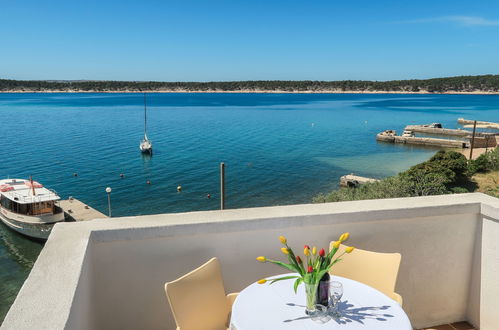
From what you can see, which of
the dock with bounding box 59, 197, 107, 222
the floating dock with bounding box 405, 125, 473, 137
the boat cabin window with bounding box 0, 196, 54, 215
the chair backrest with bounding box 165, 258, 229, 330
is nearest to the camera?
the chair backrest with bounding box 165, 258, 229, 330

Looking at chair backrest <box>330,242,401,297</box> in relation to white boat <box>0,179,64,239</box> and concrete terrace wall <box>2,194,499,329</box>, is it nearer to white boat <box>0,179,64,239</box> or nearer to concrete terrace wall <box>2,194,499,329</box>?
concrete terrace wall <box>2,194,499,329</box>

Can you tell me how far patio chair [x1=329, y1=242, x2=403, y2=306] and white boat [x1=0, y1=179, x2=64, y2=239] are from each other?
58.4 ft

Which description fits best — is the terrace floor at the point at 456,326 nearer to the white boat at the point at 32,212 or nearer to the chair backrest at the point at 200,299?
the chair backrest at the point at 200,299

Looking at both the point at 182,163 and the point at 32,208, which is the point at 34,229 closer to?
the point at 32,208

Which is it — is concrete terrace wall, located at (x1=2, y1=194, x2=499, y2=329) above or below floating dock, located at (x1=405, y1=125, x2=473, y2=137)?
above

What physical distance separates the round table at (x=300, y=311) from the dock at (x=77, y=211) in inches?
700

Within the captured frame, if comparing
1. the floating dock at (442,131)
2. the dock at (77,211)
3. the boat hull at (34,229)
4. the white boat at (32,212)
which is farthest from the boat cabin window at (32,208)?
the floating dock at (442,131)

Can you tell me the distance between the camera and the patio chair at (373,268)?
255cm

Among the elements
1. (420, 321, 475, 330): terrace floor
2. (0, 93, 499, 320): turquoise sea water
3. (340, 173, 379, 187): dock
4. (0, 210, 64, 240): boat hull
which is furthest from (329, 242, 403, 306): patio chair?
(340, 173, 379, 187): dock

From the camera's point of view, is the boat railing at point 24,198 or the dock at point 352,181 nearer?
the boat railing at point 24,198

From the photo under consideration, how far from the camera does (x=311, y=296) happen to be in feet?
6.23

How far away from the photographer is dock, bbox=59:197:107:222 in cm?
1870

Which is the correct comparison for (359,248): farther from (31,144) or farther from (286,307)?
(31,144)

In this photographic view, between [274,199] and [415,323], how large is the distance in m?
18.4
